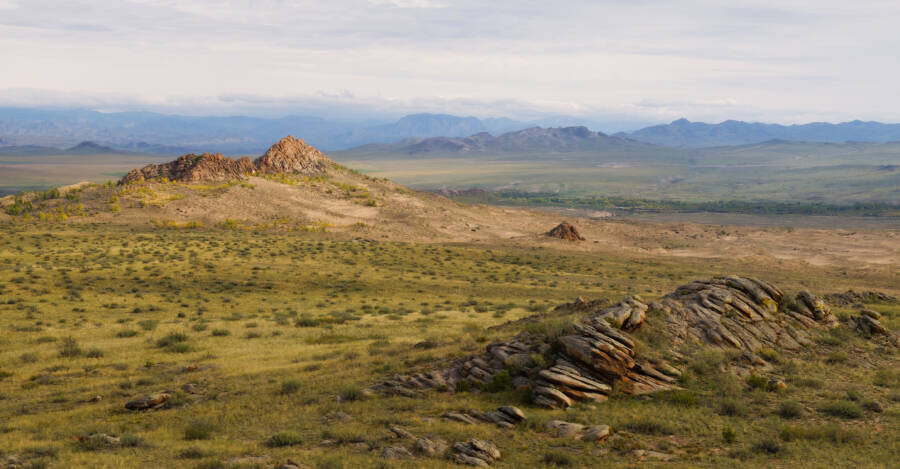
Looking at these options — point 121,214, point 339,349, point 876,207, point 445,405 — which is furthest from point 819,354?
point 876,207

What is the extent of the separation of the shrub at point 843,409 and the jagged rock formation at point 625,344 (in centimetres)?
362

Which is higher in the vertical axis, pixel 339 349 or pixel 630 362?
pixel 630 362

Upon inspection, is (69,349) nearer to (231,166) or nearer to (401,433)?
(401,433)

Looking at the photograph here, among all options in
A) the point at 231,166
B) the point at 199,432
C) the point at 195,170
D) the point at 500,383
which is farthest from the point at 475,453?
the point at 231,166

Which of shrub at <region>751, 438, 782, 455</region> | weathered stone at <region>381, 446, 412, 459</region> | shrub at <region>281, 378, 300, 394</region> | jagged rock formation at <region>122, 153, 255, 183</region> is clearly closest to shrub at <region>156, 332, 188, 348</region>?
shrub at <region>281, 378, 300, 394</region>

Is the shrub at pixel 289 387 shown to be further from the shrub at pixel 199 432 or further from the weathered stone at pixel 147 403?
the weathered stone at pixel 147 403

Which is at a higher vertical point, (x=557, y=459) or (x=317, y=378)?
(x=557, y=459)

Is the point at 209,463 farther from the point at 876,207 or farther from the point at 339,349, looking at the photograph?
the point at 876,207

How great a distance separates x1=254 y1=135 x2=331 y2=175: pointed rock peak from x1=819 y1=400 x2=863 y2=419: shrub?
350 feet

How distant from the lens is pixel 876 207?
159 m

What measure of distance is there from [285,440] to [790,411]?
14.6 meters

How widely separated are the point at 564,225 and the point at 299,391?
7514cm

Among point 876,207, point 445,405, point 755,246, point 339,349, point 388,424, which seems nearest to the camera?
point 388,424

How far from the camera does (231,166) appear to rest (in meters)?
105
